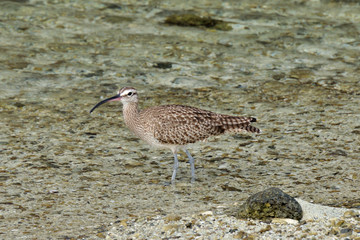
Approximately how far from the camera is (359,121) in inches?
533

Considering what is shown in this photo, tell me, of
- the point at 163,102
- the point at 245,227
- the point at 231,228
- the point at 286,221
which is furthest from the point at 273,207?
the point at 163,102

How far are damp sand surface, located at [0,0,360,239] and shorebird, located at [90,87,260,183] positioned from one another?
0.73 metres

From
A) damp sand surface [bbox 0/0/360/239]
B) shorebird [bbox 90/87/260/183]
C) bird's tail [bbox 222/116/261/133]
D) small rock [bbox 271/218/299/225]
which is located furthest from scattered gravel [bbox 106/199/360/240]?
bird's tail [bbox 222/116/261/133]

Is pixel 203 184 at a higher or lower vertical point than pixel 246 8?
lower

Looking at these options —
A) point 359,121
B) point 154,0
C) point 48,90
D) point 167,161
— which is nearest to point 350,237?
point 167,161

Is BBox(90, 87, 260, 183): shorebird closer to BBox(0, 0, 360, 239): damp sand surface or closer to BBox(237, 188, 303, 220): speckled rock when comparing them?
BBox(0, 0, 360, 239): damp sand surface

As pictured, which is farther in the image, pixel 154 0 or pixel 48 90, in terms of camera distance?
pixel 154 0

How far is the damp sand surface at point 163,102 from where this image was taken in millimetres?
10375

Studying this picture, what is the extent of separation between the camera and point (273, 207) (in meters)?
8.44

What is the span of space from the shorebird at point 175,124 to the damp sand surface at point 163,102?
73 centimetres

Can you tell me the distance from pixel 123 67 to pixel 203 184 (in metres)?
6.89

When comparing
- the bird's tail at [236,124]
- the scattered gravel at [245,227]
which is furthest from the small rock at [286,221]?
the bird's tail at [236,124]

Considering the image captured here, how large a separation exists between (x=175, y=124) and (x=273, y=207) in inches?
117

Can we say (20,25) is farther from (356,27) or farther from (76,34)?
(356,27)
